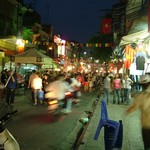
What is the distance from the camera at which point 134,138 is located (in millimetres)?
10359

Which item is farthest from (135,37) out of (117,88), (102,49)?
(102,49)

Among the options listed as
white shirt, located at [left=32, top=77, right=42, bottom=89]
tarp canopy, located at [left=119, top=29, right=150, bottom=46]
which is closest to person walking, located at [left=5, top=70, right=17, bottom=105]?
white shirt, located at [left=32, top=77, right=42, bottom=89]

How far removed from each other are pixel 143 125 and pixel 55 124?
7906mm

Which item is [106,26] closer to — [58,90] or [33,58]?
Answer: [33,58]

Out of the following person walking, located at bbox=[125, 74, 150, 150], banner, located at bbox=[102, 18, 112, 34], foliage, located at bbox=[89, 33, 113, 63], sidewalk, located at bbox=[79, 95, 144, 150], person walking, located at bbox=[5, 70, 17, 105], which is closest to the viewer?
person walking, located at bbox=[125, 74, 150, 150]

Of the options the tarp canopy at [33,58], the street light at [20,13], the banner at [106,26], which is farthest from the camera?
the street light at [20,13]

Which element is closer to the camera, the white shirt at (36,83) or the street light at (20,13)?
the white shirt at (36,83)

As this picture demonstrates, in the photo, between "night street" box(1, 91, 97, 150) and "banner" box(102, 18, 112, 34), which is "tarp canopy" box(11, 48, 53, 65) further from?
"banner" box(102, 18, 112, 34)

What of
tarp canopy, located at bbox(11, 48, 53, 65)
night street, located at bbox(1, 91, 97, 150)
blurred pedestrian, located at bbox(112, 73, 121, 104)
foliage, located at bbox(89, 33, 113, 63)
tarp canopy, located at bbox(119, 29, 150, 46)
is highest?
foliage, located at bbox(89, 33, 113, 63)

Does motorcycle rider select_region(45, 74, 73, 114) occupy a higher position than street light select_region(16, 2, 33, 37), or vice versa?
street light select_region(16, 2, 33, 37)

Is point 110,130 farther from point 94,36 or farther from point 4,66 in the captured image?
point 94,36

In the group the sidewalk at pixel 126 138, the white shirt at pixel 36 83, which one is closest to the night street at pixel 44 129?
the sidewalk at pixel 126 138

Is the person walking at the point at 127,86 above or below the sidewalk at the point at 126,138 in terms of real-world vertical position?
above

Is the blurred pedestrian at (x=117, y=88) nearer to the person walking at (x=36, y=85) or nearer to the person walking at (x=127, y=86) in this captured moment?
the person walking at (x=127, y=86)
